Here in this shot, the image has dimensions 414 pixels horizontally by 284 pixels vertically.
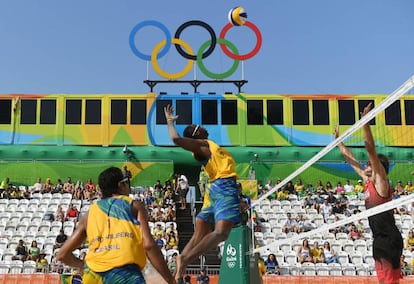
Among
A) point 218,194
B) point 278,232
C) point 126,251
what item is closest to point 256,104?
point 278,232

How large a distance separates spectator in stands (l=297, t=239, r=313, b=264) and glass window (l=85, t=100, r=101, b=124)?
10.6m

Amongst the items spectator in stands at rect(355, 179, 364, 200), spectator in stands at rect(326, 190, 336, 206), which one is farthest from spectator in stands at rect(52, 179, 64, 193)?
spectator in stands at rect(355, 179, 364, 200)

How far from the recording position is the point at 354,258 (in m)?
14.5

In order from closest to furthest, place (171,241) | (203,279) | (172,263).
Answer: (203,279) → (172,263) → (171,241)

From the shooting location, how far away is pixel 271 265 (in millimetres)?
13320

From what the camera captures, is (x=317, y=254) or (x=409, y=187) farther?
(x=409, y=187)

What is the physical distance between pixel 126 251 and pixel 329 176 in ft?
56.5

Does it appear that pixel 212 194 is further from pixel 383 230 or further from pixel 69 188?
pixel 69 188

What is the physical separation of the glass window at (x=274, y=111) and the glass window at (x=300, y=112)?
1.73 ft

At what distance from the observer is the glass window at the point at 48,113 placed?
22.1 meters

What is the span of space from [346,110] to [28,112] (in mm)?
11640

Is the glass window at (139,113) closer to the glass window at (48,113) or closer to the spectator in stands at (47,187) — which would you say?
the glass window at (48,113)

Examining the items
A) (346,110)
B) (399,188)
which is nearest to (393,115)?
(346,110)

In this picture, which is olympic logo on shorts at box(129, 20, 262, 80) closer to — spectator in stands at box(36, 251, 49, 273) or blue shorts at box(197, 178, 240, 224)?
spectator in stands at box(36, 251, 49, 273)
